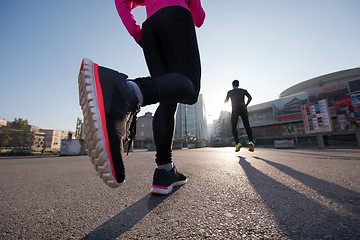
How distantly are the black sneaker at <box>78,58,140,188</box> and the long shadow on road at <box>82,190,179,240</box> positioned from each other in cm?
11

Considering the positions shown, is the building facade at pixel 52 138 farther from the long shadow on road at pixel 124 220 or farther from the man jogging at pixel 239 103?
the long shadow on road at pixel 124 220

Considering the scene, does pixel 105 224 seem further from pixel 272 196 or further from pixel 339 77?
pixel 339 77

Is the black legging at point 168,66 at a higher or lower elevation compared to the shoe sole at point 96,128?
higher

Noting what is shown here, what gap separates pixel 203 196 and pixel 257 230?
341 millimetres

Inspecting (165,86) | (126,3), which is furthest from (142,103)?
(126,3)

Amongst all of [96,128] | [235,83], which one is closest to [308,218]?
[96,128]

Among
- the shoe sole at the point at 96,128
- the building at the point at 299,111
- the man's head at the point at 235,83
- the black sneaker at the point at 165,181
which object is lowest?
the black sneaker at the point at 165,181

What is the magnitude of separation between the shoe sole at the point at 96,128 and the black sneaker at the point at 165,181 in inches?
11.7

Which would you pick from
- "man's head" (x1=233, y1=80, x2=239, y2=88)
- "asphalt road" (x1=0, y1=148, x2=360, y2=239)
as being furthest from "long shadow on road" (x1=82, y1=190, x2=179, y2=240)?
"man's head" (x1=233, y1=80, x2=239, y2=88)

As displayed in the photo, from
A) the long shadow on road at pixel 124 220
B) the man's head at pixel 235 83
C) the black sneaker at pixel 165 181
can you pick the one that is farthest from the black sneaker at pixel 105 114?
the man's head at pixel 235 83

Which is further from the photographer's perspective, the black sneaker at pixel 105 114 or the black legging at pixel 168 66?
the black legging at pixel 168 66

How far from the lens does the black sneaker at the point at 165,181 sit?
0.84m

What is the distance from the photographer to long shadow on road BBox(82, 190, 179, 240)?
1.45ft

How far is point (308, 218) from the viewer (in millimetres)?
506
